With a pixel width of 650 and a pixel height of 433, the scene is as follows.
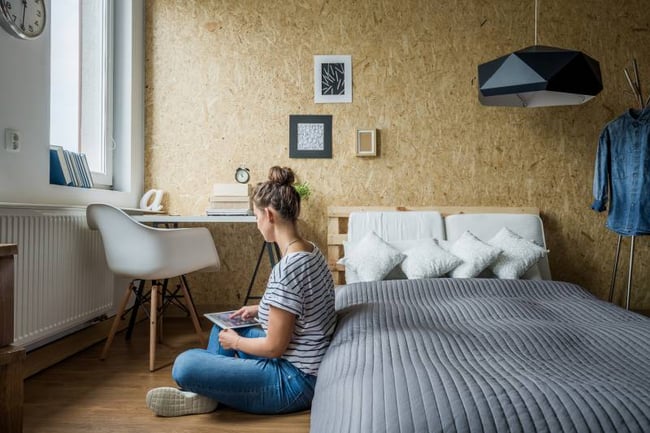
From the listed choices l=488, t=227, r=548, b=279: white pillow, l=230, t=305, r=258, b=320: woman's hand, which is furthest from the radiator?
l=488, t=227, r=548, b=279: white pillow

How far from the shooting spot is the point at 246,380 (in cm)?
170

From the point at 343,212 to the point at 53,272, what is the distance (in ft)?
6.04

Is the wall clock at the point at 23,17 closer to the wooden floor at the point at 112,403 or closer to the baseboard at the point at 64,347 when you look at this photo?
the baseboard at the point at 64,347

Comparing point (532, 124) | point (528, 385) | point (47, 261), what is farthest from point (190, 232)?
point (532, 124)

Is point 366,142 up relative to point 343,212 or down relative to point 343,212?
up

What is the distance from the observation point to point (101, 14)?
10.9 ft

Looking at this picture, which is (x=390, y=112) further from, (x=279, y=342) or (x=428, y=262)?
(x=279, y=342)

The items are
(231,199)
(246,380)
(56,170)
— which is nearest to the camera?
(246,380)

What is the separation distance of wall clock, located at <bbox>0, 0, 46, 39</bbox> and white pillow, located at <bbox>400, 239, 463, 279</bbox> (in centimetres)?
228

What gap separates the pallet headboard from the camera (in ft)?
11.2

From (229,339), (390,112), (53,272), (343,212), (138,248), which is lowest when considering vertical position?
(229,339)

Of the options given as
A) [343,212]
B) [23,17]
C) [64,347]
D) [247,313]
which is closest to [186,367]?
[247,313]

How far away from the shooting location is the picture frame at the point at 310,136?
3.54 meters

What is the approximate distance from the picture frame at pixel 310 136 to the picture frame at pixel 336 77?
173mm
